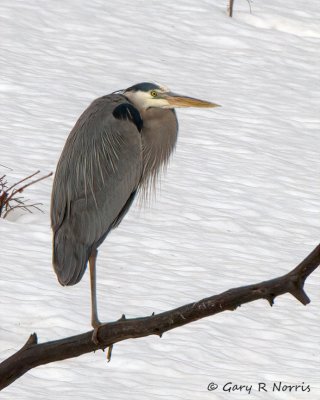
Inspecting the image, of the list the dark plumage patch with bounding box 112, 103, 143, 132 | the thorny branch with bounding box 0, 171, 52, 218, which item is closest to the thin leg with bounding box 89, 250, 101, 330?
the dark plumage patch with bounding box 112, 103, 143, 132

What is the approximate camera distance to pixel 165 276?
7102 mm

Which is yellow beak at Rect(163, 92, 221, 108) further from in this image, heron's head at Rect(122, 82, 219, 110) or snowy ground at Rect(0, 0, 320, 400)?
snowy ground at Rect(0, 0, 320, 400)

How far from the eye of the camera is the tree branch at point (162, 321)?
242 cm

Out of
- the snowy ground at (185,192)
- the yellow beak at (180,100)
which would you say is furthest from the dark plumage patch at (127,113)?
the snowy ground at (185,192)

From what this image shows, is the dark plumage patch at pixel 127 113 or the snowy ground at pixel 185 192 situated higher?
the dark plumage patch at pixel 127 113

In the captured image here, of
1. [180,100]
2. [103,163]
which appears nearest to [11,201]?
[103,163]

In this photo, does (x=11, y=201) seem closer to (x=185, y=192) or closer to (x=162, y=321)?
(x=185, y=192)

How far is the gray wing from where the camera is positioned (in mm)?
4559

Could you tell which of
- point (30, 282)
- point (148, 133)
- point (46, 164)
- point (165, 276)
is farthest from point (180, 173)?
point (148, 133)

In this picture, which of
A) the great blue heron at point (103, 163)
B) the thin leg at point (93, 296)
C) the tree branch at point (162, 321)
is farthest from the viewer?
the great blue heron at point (103, 163)

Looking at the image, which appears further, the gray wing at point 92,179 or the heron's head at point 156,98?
the gray wing at point 92,179

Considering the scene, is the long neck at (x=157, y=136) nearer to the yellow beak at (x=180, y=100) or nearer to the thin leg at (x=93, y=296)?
the yellow beak at (x=180, y=100)

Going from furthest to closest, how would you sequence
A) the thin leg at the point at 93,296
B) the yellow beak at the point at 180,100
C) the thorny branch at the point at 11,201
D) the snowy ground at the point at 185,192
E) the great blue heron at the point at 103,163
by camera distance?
the thorny branch at the point at 11,201 < the snowy ground at the point at 185,192 < the great blue heron at the point at 103,163 < the yellow beak at the point at 180,100 < the thin leg at the point at 93,296

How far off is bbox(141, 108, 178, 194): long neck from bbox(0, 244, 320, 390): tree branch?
58.2 inches
